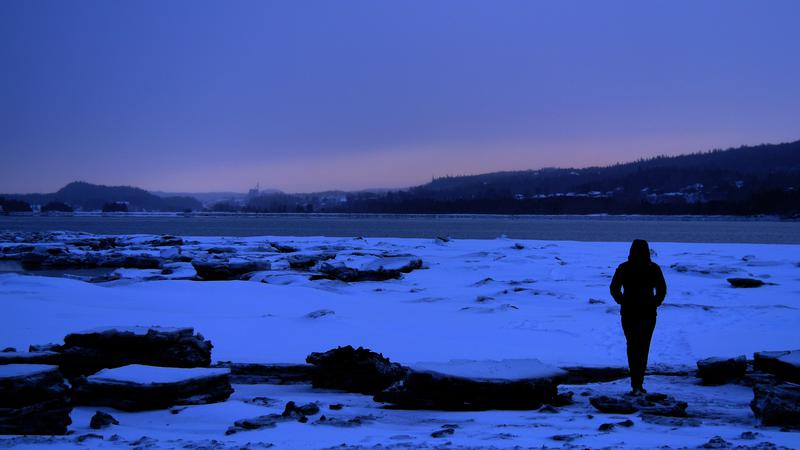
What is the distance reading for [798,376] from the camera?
22.3 feet

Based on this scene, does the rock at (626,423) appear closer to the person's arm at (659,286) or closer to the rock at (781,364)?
the person's arm at (659,286)

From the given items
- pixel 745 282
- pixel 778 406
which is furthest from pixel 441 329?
pixel 745 282

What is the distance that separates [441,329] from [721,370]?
4710 mm

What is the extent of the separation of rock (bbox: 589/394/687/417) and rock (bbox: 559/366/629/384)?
1.78 metres

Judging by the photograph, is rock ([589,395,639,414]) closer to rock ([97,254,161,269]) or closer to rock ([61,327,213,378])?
rock ([61,327,213,378])

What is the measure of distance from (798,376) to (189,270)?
17785mm

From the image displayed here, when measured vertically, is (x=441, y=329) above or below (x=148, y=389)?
below

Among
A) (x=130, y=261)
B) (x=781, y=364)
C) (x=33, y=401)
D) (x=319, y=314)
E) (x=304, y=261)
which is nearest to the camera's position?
(x=33, y=401)

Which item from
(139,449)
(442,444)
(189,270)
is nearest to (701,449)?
(442,444)

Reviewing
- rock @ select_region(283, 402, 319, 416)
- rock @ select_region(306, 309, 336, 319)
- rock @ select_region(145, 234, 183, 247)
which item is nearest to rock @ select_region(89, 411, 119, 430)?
rock @ select_region(283, 402, 319, 416)

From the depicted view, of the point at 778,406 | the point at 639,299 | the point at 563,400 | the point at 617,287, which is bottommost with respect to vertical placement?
the point at 563,400

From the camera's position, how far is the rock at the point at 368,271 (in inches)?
754

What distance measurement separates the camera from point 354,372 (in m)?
7.44

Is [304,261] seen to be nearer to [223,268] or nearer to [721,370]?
[223,268]
